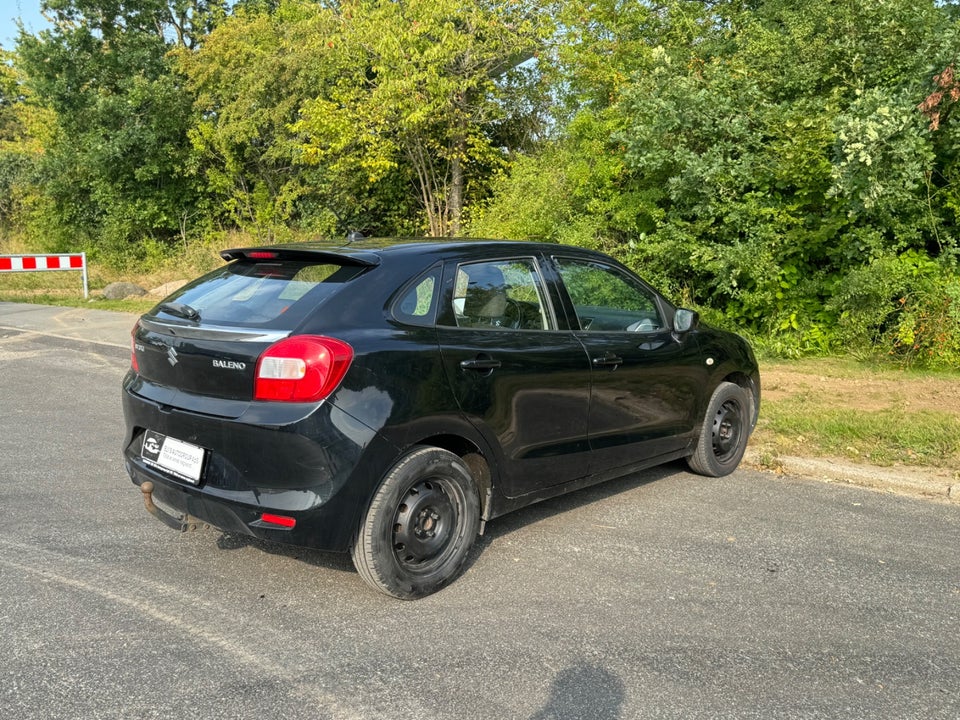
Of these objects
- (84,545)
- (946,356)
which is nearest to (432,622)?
(84,545)

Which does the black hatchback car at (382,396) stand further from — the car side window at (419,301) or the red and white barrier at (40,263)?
the red and white barrier at (40,263)

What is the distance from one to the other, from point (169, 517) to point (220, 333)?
3.09 feet

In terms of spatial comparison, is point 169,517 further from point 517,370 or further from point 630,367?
point 630,367

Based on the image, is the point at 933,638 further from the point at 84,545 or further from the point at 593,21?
the point at 593,21

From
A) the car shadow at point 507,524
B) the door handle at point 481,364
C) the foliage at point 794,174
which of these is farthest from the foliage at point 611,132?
the door handle at point 481,364

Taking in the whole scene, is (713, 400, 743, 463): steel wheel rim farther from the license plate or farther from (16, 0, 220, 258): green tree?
(16, 0, 220, 258): green tree

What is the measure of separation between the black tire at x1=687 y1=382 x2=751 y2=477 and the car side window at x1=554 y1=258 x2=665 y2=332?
0.87 metres

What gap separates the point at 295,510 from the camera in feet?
11.7

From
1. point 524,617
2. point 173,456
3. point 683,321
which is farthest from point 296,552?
point 683,321

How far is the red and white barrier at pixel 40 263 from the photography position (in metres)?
17.6

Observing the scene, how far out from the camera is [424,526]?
3941 millimetres

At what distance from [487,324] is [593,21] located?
33.7ft

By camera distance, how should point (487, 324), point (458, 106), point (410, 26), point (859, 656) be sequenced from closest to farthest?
point (859, 656) < point (487, 324) < point (410, 26) < point (458, 106)

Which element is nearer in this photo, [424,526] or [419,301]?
[424,526]
